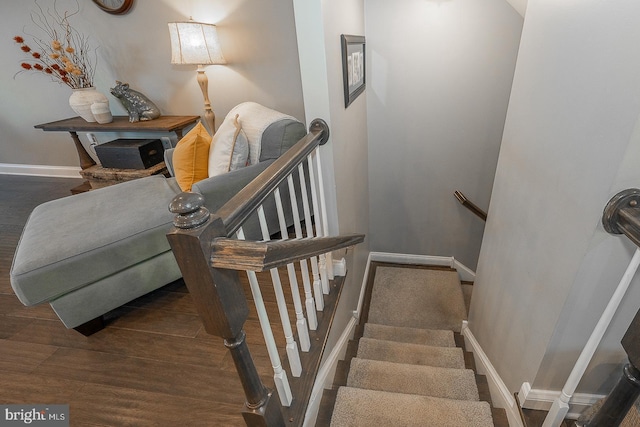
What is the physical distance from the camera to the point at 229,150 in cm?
200

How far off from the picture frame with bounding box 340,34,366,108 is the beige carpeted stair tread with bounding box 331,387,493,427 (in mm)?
1496

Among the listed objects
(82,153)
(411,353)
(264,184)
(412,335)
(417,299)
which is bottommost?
(417,299)

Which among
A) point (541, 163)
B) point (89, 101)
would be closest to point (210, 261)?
point (541, 163)

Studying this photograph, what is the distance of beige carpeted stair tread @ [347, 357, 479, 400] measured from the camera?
167cm

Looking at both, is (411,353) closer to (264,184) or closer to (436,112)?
(264,184)

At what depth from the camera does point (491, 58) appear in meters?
2.46

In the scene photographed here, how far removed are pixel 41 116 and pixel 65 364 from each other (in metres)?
3.38

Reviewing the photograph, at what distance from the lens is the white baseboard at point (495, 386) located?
1461 mm

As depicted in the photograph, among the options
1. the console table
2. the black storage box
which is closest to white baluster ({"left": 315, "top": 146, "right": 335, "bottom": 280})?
the console table

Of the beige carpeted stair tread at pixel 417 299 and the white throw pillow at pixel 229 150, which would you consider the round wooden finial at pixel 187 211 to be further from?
the beige carpeted stair tread at pixel 417 299

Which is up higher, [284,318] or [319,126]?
[319,126]

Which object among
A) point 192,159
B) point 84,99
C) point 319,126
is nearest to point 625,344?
point 319,126

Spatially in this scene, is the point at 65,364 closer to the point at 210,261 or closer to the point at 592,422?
the point at 210,261

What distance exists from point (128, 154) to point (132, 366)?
2.00m
